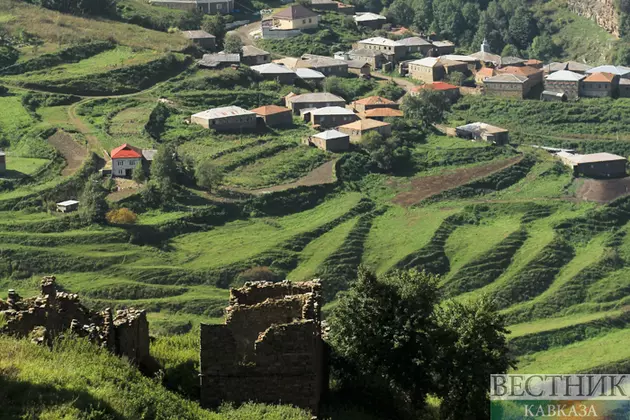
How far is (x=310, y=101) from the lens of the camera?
3258 inches

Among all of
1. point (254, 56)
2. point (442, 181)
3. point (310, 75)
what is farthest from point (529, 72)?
point (442, 181)

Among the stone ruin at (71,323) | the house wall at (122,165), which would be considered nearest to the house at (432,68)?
the house wall at (122,165)

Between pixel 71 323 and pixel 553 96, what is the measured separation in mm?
77073

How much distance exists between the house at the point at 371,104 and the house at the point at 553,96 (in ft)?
46.1

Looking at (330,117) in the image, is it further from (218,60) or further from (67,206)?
(67,206)

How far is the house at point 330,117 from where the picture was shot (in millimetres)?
79125

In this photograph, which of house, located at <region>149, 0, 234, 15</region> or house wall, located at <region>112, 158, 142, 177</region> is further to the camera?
house, located at <region>149, 0, 234, 15</region>

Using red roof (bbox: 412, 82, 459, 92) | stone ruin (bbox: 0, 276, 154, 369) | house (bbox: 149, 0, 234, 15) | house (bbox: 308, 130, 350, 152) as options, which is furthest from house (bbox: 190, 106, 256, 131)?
stone ruin (bbox: 0, 276, 154, 369)

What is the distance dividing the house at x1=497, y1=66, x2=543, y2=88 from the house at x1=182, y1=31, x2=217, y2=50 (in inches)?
959

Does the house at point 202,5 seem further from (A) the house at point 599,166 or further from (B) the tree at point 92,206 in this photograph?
(B) the tree at point 92,206

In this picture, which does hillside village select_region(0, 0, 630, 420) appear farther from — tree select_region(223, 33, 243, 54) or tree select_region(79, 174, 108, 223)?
tree select_region(223, 33, 243, 54)

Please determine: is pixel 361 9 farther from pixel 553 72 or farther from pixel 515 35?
pixel 553 72

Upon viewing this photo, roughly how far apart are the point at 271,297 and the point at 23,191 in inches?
1634

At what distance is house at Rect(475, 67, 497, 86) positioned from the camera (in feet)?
311
